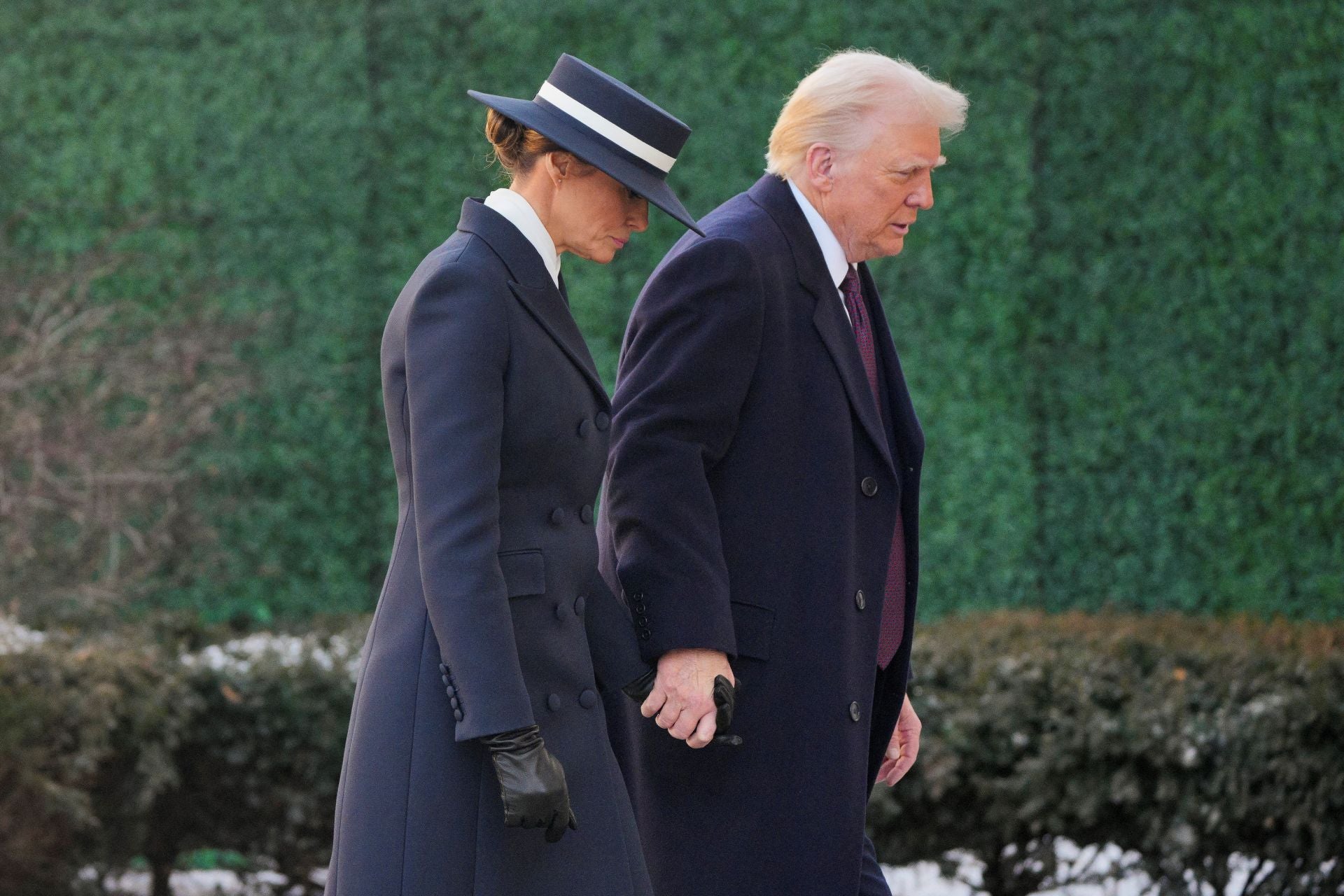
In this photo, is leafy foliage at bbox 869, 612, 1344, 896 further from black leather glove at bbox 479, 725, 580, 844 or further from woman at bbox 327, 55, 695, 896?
black leather glove at bbox 479, 725, 580, 844

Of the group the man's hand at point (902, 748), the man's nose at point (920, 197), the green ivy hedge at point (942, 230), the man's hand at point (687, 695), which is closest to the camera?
the man's hand at point (687, 695)

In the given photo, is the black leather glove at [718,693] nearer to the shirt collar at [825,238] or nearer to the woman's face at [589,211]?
the woman's face at [589,211]

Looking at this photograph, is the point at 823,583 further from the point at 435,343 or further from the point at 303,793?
the point at 303,793

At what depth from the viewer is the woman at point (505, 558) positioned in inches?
84.0

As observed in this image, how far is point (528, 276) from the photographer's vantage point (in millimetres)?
2318

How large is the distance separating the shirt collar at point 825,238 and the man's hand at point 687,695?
74 cm

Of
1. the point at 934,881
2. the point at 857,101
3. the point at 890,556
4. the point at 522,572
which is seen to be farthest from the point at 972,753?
the point at 522,572

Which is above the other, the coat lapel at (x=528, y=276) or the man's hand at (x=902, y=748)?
the coat lapel at (x=528, y=276)

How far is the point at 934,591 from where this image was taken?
671 cm

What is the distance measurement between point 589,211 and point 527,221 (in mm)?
97

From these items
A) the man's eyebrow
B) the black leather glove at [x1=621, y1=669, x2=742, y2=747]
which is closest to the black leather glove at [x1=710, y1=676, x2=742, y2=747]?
the black leather glove at [x1=621, y1=669, x2=742, y2=747]

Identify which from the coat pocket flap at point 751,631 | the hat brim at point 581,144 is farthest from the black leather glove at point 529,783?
the hat brim at point 581,144

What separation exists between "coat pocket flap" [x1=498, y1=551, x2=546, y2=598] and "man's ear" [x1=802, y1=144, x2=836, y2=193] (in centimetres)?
98

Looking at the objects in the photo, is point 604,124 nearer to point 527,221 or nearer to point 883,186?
point 527,221
